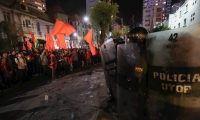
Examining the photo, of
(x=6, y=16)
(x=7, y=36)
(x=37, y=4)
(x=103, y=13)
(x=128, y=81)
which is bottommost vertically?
(x=128, y=81)

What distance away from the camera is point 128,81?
2.35 m

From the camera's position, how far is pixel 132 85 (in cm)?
227

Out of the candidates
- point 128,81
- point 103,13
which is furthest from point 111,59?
point 103,13

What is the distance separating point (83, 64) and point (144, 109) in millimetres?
14056

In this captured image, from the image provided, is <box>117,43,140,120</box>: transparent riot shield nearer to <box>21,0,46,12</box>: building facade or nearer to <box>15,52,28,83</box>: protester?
<box>15,52,28,83</box>: protester

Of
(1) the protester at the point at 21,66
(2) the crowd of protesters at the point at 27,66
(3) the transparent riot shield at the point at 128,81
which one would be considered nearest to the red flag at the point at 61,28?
(2) the crowd of protesters at the point at 27,66

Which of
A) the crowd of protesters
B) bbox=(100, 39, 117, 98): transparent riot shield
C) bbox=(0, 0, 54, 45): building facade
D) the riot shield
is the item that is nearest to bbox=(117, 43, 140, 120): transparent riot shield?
the riot shield

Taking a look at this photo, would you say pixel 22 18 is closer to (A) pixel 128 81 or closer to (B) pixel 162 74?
(A) pixel 128 81

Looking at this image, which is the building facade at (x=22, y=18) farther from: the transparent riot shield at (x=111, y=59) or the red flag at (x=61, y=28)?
the transparent riot shield at (x=111, y=59)

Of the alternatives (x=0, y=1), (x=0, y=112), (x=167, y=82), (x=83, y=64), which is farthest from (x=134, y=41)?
(x=0, y=1)

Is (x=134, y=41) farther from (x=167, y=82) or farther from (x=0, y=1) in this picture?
(x=0, y=1)

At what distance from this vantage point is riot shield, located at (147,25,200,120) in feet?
5.30

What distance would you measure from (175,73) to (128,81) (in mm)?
789

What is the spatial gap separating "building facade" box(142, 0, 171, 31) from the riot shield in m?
99.0
